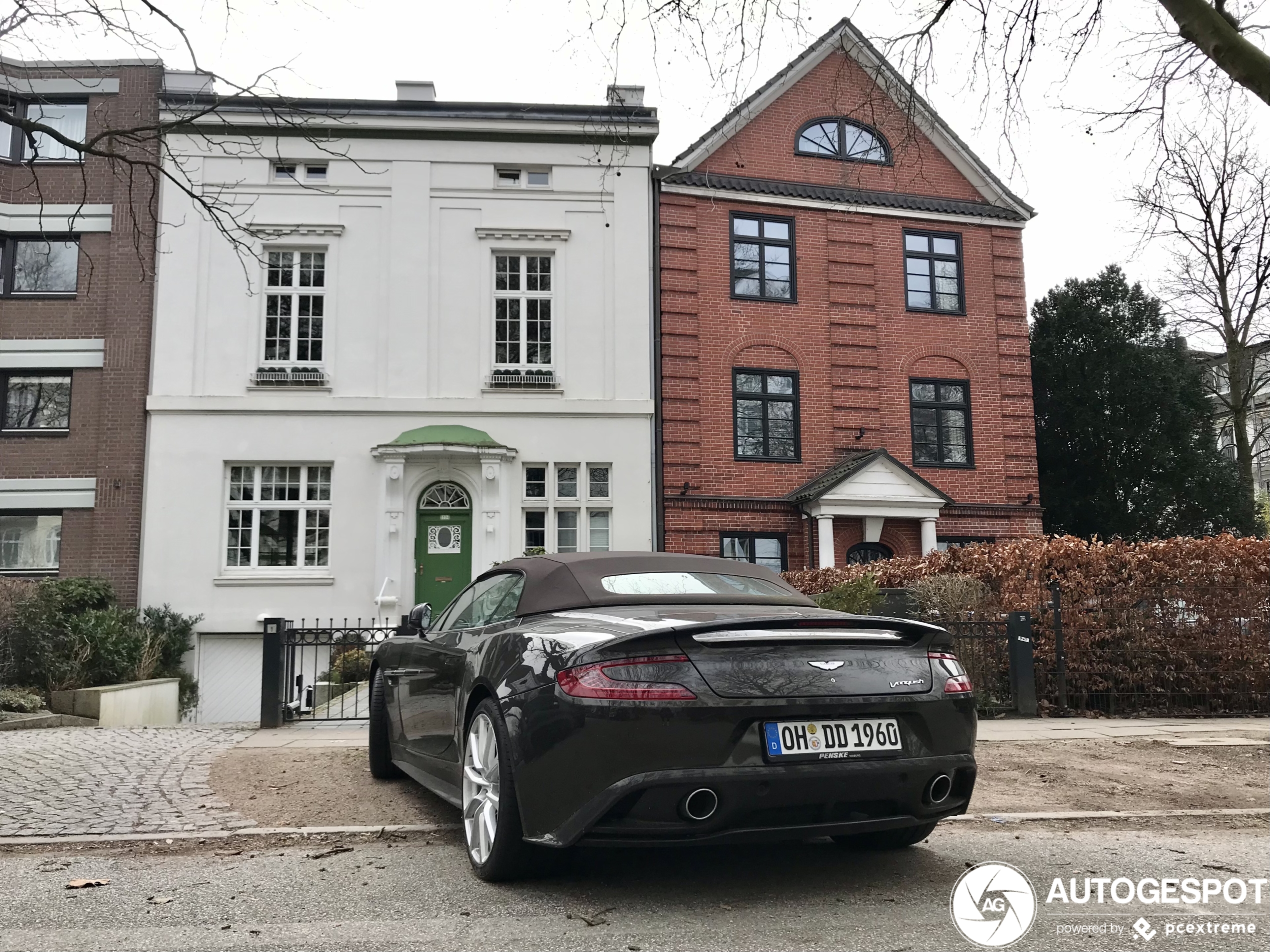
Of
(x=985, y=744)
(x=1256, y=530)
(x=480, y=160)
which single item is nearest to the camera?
(x=985, y=744)

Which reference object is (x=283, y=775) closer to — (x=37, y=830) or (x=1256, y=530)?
(x=37, y=830)

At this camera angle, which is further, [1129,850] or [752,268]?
[752,268]

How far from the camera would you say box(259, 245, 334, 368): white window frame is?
18.5 metres

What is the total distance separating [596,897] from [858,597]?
716 cm

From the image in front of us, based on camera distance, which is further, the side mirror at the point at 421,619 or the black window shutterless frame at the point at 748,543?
the black window shutterless frame at the point at 748,543

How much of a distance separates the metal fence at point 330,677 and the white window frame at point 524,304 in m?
5.85

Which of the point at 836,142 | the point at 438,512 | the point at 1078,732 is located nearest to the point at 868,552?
the point at 438,512

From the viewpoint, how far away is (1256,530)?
22422 mm

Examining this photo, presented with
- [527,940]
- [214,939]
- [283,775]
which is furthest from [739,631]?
[283,775]

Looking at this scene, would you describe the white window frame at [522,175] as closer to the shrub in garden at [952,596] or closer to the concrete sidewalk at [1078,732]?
the shrub in garden at [952,596]

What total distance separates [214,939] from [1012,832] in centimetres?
375

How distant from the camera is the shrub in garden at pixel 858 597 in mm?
10445

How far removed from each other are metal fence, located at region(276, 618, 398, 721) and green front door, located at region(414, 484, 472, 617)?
6.82 feet

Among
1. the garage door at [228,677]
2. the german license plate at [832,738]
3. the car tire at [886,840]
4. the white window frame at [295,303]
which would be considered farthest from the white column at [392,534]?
the german license plate at [832,738]
